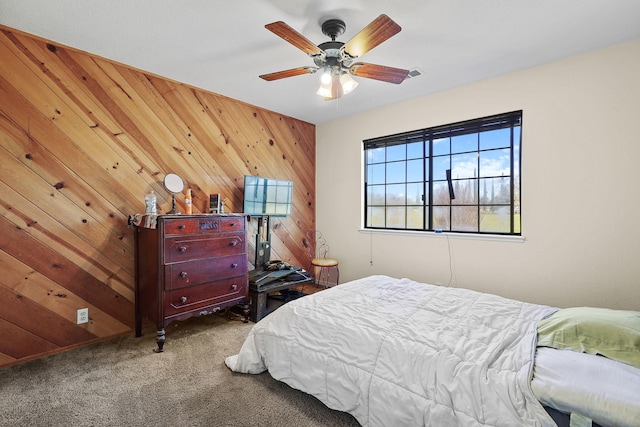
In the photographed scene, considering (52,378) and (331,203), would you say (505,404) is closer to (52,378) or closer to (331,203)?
(52,378)

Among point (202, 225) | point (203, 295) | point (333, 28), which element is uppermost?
point (333, 28)

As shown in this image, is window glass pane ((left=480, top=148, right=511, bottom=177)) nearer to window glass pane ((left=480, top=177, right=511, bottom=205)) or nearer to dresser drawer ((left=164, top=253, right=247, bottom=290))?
window glass pane ((left=480, top=177, right=511, bottom=205))

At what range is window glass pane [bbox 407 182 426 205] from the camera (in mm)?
3734

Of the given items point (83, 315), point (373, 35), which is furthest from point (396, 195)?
point (83, 315)

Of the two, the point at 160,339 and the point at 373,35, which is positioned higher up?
the point at 373,35

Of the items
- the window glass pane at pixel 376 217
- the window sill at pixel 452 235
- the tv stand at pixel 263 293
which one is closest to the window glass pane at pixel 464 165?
the window sill at pixel 452 235

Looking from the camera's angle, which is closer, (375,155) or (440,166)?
(440,166)

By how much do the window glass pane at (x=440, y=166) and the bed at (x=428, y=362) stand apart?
66.6 inches

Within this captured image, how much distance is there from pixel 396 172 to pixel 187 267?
274 cm

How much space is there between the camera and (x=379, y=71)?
224cm

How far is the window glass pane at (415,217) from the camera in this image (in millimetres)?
3715

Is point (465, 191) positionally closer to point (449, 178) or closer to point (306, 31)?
point (449, 178)

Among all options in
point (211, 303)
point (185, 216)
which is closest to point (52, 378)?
point (211, 303)

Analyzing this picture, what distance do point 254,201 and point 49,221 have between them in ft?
5.87
